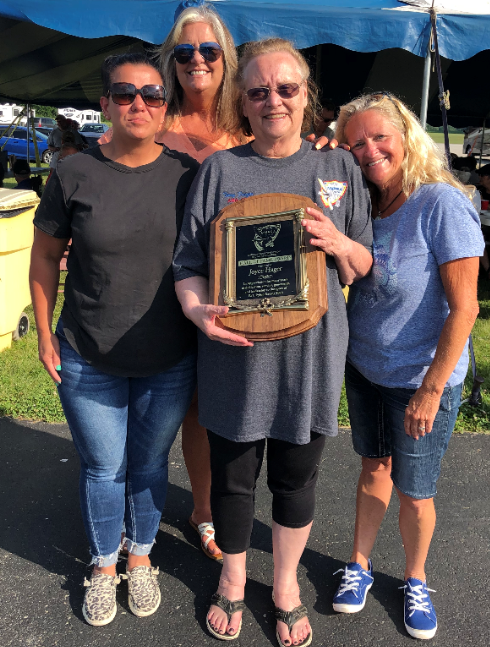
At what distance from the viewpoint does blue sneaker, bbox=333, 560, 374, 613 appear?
225 centimetres

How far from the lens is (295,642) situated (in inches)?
81.5

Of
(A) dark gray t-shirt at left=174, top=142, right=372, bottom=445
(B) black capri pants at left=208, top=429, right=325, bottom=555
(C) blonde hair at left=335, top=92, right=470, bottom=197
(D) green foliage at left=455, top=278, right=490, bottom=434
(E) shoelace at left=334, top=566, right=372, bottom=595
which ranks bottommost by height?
(D) green foliage at left=455, top=278, right=490, bottom=434

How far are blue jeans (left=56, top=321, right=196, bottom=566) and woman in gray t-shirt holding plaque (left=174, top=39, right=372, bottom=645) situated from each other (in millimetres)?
204

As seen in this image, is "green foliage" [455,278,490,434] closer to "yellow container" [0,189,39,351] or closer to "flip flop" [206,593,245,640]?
"flip flop" [206,593,245,640]

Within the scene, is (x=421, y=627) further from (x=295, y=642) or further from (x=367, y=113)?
(x=367, y=113)

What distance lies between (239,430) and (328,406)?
306mm

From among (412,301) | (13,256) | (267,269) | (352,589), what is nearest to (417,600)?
(352,589)

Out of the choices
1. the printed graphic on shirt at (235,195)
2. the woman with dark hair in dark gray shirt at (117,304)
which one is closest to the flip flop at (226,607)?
the woman with dark hair in dark gray shirt at (117,304)

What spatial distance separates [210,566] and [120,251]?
59.1 inches

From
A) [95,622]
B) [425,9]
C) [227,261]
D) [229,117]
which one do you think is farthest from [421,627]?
[425,9]

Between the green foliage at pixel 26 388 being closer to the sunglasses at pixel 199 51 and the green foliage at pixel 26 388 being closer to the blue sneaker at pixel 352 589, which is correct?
the blue sneaker at pixel 352 589

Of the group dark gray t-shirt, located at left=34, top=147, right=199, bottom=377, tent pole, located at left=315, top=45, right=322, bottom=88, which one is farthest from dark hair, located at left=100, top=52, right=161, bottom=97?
tent pole, located at left=315, top=45, right=322, bottom=88

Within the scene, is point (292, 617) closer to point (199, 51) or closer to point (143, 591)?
point (143, 591)

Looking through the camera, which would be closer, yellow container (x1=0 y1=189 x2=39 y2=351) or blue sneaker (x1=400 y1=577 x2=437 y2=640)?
blue sneaker (x1=400 y1=577 x2=437 y2=640)
